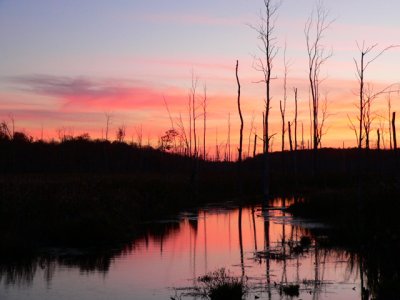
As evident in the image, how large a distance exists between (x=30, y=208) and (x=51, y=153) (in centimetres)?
5320

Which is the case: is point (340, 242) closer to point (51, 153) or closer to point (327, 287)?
point (327, 287)

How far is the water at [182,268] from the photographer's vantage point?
12312mm

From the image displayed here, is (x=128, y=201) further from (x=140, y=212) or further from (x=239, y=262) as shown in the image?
(x=239, y=262)

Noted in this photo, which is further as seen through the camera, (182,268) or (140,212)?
(140,212)

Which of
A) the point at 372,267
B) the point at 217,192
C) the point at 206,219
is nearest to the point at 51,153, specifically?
the point at 217,192

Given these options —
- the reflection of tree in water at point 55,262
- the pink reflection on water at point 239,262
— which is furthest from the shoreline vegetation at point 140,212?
the pink reflection on water at point 239,262

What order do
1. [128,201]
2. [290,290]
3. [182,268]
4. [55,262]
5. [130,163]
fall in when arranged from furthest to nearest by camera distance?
[130,163] < [128,201] < [55,262] < [182,268] < [290,290]

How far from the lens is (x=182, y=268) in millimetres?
15359

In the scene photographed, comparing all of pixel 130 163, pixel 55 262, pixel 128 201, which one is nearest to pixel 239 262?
pixel 55 262

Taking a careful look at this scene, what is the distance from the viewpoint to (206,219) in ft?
94.8

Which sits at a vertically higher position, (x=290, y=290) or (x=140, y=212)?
(x=140, y=212)

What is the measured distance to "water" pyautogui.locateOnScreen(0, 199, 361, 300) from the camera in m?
12.3

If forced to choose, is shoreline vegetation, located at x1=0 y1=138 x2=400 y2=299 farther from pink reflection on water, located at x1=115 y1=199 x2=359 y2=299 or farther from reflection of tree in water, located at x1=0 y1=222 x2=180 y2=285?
pink reflection on water, located at x1=115 y1=199 x2=359 y2=299

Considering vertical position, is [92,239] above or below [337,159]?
below
